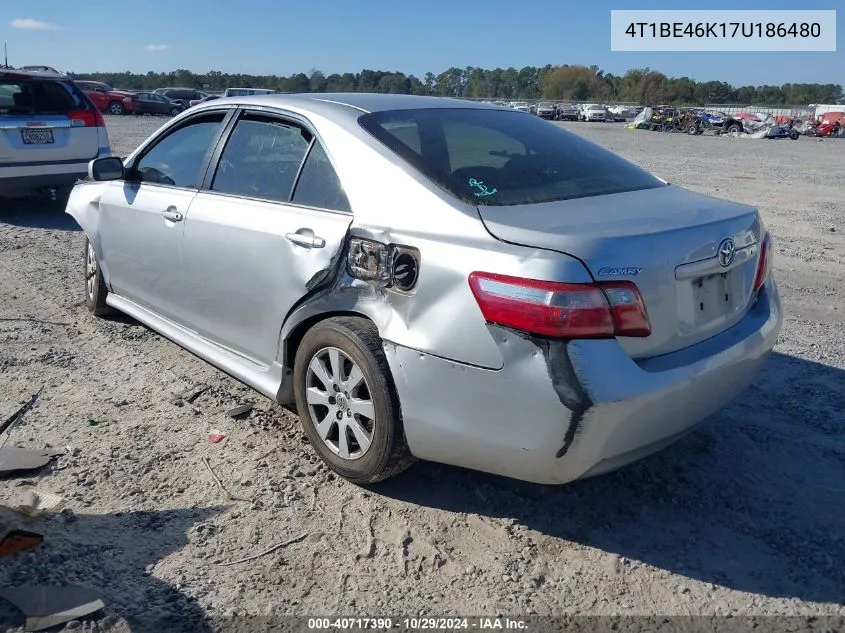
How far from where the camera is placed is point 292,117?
147 inches

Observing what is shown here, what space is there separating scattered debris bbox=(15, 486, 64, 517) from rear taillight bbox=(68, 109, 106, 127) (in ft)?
22.3

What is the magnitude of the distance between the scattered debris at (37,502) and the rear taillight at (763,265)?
10.3 ft

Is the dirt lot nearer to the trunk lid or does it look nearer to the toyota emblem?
the trunk lid

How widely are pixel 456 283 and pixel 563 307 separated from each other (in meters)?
0.41

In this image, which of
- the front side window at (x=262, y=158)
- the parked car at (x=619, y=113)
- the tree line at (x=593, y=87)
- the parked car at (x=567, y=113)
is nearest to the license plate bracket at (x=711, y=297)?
the front side window at (x=262, y=158)

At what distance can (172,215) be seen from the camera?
13.8 feet

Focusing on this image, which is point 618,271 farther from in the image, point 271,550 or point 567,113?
point 567,113

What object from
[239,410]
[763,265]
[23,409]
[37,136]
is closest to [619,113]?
[37,136]

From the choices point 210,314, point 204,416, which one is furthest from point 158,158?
point 204,416

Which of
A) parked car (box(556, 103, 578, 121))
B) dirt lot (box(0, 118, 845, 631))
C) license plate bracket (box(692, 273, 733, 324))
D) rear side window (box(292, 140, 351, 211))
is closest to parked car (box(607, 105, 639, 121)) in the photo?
parked car (box(556, 103, 578, 121))

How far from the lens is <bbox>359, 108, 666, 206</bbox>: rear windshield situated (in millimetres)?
3135

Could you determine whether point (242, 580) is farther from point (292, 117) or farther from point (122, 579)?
point (292, 117)

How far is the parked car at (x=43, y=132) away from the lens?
862 cm

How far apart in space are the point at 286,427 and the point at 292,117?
157 cm
